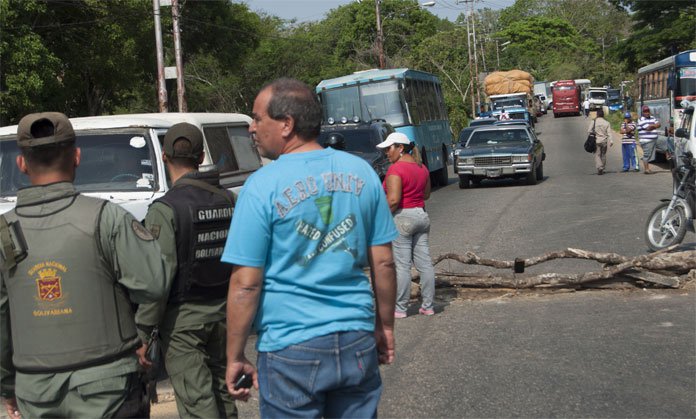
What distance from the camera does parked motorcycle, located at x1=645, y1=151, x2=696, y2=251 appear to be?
11.4 m

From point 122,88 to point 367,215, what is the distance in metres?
30.1

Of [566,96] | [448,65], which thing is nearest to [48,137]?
[448,65]

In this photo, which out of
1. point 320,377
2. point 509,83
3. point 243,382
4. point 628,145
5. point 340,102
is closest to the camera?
point 320,377

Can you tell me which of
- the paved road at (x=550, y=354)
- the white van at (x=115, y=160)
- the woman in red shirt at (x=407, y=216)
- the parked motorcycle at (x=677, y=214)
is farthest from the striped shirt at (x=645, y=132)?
the white van at (x=115, y=160)

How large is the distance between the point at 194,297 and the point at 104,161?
3.92 m

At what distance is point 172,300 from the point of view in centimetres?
434

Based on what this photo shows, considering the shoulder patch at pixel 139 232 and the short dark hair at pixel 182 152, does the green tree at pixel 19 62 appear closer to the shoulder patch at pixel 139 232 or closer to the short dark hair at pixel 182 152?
the short dark hair at pixel 182 152

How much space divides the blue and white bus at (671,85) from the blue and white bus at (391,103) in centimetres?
668

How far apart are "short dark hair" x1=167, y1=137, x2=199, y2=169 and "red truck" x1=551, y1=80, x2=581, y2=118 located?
239 ft

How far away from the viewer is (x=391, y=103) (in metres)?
24.4

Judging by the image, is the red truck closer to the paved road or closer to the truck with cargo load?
the truck with cargo load

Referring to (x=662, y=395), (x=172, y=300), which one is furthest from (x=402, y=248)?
(x=172, y=300)

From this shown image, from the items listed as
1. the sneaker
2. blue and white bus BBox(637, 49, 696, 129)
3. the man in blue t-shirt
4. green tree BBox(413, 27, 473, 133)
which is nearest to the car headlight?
blue and white bus BBox(637, 49, 696, 129)

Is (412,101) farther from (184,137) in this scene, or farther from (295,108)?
(295,108)
